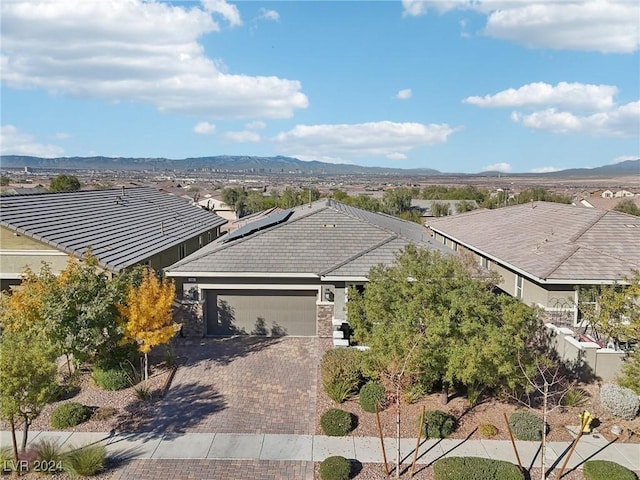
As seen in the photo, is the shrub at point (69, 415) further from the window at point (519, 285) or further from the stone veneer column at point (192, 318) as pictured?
the window at point (519, 285)

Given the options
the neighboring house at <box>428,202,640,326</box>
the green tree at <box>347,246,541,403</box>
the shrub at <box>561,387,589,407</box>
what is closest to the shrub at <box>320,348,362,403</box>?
the green tree at <box>347,246,541,403</box>

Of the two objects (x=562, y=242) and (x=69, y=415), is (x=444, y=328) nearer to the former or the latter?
(x=69, y=415)

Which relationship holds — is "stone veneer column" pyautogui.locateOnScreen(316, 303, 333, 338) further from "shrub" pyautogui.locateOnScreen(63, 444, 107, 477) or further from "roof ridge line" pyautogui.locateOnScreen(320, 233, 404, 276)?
"shrub" pyautogui.locateOnScreen(63, 444, 107, 477)

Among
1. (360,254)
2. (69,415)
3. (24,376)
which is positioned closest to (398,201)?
(360,254)

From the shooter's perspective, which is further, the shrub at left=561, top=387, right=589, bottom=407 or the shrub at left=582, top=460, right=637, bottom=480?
the shrub at left=561, top=387, right=589, bottom=407

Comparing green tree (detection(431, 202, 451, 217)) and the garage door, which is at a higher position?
green tree (detection(431, 202, 451, 217))

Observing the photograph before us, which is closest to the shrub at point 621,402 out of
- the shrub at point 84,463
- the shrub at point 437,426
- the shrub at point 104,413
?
the shrub at point 437,426
